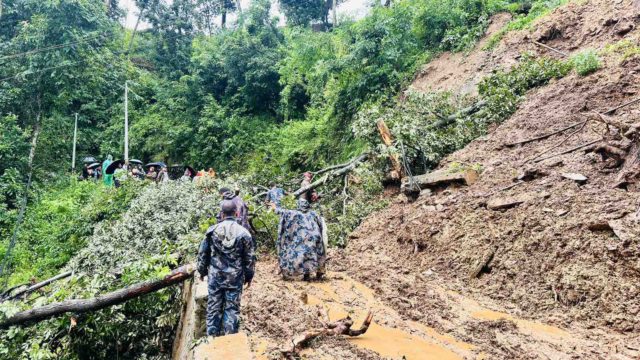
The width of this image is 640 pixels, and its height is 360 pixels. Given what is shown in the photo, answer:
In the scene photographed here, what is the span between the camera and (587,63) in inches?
377

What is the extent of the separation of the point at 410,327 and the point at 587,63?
767 centimetres

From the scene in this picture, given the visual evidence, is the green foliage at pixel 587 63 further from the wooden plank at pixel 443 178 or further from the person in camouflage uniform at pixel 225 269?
the person in camouflage uniform at pixel 225 269

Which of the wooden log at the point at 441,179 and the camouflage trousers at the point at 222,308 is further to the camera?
the wooden log at the point at 441,179

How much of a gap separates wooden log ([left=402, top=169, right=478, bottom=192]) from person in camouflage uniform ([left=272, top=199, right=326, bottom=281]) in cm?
279

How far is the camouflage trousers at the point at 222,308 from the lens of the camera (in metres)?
4.60

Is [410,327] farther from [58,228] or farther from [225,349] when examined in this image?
[58,228]

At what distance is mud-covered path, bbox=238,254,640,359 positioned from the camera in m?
4.23

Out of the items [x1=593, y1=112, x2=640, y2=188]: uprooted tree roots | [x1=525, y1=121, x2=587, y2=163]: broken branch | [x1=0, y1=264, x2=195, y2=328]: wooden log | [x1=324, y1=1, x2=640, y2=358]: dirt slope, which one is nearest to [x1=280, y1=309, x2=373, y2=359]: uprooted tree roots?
[x1=324, y1=1, x2=640, y2=358]: dirt slope

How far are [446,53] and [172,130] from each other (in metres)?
13.7

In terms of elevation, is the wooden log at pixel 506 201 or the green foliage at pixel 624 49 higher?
the green foliage at pixel 624 49

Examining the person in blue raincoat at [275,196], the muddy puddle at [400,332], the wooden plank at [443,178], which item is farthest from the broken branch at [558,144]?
the person in blue raincoat at [275,196]

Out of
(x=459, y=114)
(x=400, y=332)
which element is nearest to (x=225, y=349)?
(x=400, y=332)

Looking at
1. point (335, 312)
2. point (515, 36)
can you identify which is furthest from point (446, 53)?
point (335, 312)

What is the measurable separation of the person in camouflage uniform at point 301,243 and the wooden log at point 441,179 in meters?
2.79
